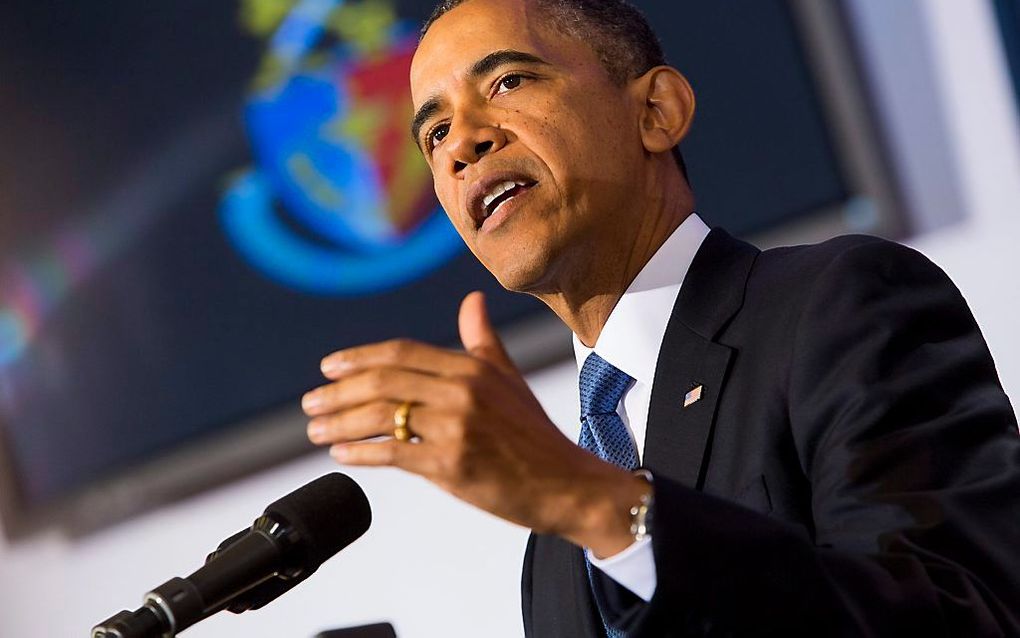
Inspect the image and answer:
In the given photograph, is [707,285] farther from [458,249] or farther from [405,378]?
[458,249]

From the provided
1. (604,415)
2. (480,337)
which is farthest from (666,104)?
(480,337)

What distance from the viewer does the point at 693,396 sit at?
5.09 feet

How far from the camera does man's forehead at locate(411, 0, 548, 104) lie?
1.81 meters

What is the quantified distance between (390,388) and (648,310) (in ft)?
2.67

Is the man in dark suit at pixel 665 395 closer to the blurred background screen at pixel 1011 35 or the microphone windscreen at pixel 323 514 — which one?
the microphone windscreen at pixel 323 514

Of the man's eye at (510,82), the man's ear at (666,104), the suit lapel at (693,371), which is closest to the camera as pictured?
the suit lapel at (693,371)

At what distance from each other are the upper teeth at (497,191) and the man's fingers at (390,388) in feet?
2.48

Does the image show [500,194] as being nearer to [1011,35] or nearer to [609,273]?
[609,273]

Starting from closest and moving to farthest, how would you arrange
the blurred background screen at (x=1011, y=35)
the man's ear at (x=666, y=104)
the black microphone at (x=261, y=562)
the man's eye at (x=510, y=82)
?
the black microphone at (x=261, y=562) < the man's eye at (x=510, y=82) < the man's ear at (x=666, y=104) < the blurred background screen at (x=1011, y=35)

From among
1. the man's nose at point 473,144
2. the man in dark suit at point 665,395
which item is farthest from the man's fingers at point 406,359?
the man's nose at point 473,144

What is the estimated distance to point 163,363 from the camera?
2.90 m

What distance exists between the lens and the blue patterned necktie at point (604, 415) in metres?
1.66

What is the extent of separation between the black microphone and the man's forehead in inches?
26.4

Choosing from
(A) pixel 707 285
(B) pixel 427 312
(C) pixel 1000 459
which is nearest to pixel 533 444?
(C) pixel 1000 459
